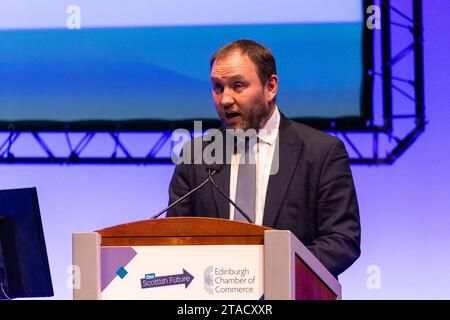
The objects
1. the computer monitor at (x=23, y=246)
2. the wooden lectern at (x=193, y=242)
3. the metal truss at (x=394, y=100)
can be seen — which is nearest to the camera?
the wooden lectern at (x=193, y=242)

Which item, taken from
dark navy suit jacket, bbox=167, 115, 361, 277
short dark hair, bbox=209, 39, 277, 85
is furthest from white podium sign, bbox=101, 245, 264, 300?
short dark hair, bbox=209, 39, 277, 85

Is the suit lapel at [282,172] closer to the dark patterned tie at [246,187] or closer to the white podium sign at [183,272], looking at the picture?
the dark patterned tie at [246,187]

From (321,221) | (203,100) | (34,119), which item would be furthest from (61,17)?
(321,221)

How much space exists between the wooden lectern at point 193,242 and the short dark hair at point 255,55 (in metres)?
1.08

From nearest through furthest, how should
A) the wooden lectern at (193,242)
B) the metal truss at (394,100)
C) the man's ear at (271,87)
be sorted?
1. the wooden lectern at (193,242)
2. the man's ear at (271,87)
3. the metal truss at (394,100)

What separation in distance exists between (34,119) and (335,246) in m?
2.66

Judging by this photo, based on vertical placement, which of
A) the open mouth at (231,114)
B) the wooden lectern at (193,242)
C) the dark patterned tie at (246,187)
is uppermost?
the open mouth at (231,114)

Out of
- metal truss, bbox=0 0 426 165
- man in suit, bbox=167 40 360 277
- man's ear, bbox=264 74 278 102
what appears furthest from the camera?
metal truss, bbox=0 0 426 165

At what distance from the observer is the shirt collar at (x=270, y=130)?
346cm

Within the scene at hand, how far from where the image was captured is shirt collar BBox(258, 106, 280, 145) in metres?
3.46

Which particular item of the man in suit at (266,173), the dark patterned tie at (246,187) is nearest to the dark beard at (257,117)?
the man in suit at (266,173)

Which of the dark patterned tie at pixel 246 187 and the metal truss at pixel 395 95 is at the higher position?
the metal truss at pixel 395 95

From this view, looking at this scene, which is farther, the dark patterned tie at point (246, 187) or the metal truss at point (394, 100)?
the metal truss at point (394, 100)

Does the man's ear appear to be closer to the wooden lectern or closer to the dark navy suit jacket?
the dark navy suit jacket
